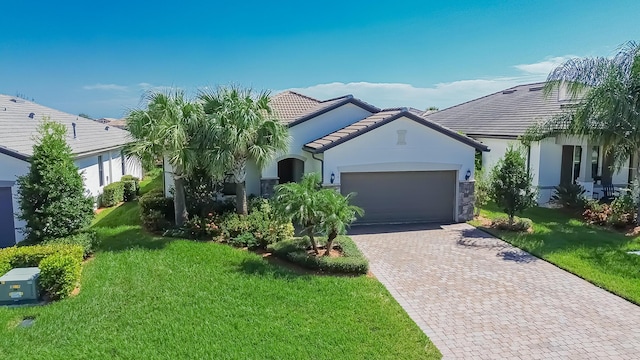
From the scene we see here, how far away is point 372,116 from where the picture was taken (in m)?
19.3

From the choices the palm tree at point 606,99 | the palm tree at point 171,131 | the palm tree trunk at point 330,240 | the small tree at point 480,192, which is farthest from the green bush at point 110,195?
the palm tree at point 606,99

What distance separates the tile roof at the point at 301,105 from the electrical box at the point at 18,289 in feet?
34.0

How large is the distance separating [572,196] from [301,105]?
46.7ft

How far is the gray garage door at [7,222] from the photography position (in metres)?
15.7

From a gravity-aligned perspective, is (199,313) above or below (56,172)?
below

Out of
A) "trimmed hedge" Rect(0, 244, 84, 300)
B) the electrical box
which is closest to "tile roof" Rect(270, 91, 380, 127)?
"trimmed hedge" Rect(0, 244, 84, 300)

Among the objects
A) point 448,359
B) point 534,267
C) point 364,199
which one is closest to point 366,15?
point 364,199

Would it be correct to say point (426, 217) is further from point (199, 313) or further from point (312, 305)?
point (199, 313)

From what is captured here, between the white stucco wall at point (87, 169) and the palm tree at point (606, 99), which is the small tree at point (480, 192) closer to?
the palm tree at point (606, 99)

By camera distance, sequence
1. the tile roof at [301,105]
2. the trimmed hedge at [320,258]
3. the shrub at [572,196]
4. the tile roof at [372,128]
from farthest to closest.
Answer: the tile roof at [301,105], the shrub at [572,196], the tile roof at [372,128], the trimmed hedge at [320,258]

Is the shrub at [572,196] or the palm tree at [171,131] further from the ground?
the palm tree at [171,131]

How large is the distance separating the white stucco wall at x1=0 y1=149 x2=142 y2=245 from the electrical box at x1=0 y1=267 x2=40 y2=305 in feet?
15.7

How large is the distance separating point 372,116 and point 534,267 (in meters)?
9.90

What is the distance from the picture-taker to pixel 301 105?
2241 cm
